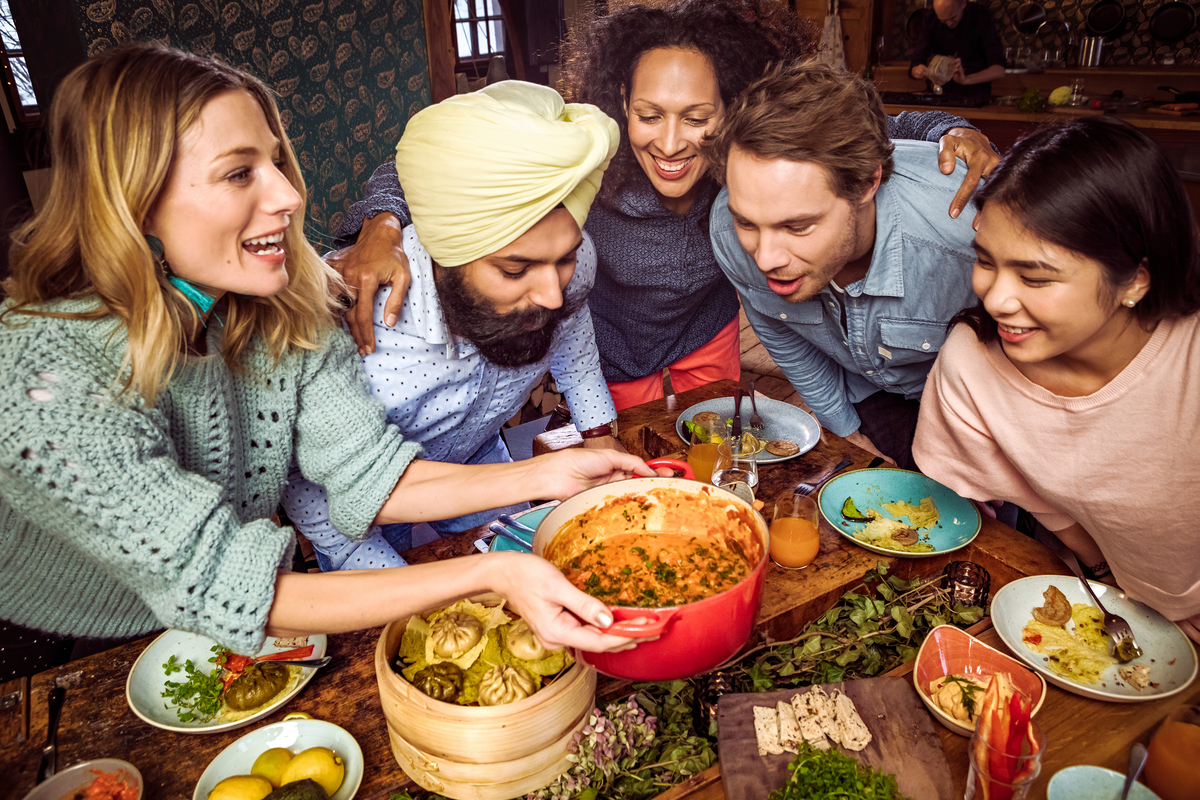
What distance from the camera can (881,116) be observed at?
2307 millimetres

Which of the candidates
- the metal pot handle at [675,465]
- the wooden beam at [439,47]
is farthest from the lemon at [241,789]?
the wooden beam at [439,47]

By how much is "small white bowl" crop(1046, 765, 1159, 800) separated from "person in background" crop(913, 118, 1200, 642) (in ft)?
2.15

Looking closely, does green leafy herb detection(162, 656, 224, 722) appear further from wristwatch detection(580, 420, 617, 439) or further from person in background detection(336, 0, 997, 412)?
wristwatch detection(580, 420, 617, 439)

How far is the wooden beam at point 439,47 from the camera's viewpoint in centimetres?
579

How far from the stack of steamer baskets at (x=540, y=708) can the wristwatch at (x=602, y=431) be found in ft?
4.09

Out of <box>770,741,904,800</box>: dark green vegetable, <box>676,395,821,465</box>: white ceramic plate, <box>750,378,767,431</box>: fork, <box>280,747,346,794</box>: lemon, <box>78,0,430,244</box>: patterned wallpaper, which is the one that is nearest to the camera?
Result: <box>770,741,904,800</box>: dark green vegetable

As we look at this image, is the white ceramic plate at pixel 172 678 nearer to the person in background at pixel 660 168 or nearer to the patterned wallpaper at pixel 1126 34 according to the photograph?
the person in background at pixel 660 168

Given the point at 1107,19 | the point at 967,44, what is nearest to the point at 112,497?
the point at 967,44

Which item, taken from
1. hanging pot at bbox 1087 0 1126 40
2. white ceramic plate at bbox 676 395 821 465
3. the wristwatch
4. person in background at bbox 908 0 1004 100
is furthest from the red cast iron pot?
hanging pot at bbox 1087 0 1126 40

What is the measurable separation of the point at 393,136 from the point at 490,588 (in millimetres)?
5336

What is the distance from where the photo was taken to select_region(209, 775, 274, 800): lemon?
1.23m

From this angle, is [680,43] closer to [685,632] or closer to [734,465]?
[734,465]

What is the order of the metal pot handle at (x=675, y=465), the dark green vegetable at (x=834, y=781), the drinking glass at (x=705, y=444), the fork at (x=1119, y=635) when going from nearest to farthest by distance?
the dark green vegetable at (x=834, y=781) < the fork at (x=1119, y=635) < the metal pot handle at (x=675, y=465) < the drinking glass at (x=705, y=444)

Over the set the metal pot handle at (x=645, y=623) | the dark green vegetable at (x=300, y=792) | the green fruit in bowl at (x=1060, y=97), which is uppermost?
the green fruit in bowl at (x=1060, y=97)
